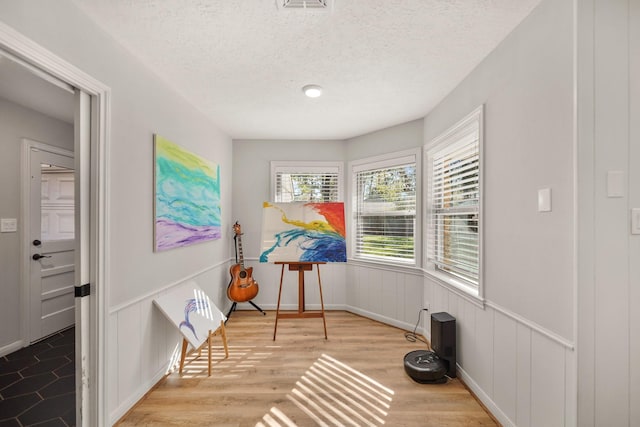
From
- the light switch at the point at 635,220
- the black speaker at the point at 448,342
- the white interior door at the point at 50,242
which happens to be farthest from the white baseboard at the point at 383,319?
the white interior door at the point at 50,242

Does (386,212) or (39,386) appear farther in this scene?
(386,212)

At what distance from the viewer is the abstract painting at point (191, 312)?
2.36 m

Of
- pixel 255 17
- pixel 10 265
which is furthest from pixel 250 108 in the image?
pixel 10 265

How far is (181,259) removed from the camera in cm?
270

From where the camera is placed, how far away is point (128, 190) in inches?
78.4

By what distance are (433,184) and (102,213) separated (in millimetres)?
2891

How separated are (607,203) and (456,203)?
1332 mm

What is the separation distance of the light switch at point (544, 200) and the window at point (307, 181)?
2.67m

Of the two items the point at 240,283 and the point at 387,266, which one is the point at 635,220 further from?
the point at 240,283

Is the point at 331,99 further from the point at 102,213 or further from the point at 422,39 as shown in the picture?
the point at 102,213

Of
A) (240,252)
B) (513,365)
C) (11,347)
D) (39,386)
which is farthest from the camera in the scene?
(240,252)

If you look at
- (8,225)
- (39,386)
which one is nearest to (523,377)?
(39,386)

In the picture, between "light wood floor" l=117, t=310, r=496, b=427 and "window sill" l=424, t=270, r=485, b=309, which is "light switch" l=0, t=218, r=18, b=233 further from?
"window sill" l=424, t=270, r=485, b=309

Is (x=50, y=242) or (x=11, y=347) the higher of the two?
(x=50, y=242)
